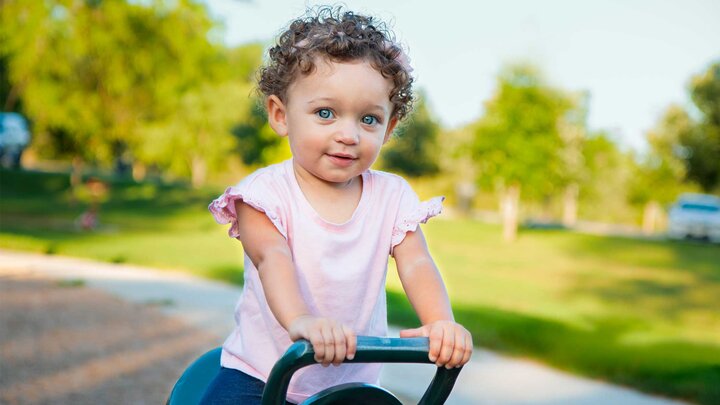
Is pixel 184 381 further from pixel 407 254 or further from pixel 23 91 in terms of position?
pixel 23 91

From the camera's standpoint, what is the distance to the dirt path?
4.89 meters

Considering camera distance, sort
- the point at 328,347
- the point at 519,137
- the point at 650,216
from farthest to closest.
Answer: the point at 650,216 → the point at 519,137 → the point at 328,347

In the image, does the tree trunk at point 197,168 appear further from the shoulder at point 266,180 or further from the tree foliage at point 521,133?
the shoulder at point 266,180

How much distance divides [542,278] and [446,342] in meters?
12.7

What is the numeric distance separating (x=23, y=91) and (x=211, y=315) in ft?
32.7

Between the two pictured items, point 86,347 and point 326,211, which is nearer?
point 326,211

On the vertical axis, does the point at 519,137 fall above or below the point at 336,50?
above

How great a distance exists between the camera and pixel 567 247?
757 inches

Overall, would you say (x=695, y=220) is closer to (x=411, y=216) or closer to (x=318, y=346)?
(x=411, y=216)

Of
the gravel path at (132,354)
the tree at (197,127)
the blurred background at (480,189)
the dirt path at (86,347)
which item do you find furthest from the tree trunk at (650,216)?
the dirt path at (86,347)

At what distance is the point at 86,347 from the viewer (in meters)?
6.02

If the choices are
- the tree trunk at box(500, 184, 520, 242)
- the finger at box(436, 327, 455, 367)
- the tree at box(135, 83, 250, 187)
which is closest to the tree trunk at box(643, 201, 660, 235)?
the tree trunk at box(500, 184, 520, 242)

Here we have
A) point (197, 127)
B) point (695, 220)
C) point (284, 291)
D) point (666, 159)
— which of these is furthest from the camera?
point (197, 127)

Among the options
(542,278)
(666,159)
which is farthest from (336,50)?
(666,159)
